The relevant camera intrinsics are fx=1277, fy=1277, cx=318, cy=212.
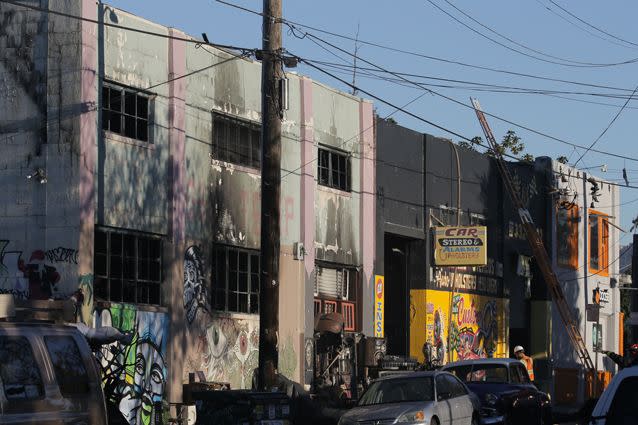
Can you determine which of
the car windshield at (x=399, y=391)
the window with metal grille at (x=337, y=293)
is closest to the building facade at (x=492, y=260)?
the window with metal grille at (x=337, y=293)

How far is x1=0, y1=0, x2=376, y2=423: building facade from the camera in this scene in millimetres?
22047

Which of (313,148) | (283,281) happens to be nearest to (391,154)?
(313,148)

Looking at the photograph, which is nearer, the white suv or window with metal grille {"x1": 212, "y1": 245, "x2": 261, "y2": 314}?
the white suv

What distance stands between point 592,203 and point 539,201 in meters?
3.68

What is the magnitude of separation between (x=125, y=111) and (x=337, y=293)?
8962 millimetres

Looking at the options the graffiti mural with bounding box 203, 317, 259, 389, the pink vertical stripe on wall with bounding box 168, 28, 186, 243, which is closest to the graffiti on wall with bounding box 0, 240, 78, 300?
the pink vertical stripe on wall with bounding box 168, 28, 186, 243

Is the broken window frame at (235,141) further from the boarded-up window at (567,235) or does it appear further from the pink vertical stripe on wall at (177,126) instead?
the boarded-up window at (567,235)

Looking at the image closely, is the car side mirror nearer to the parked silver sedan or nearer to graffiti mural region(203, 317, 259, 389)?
the parked silver sedan

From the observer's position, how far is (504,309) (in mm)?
39406

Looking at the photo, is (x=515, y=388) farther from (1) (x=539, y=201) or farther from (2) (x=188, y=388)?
(1) (x=539, y=201)

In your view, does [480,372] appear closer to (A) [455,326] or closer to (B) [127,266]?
(B) [127,266]

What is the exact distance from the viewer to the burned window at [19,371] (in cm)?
1202

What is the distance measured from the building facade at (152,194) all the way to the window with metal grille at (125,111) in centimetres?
3

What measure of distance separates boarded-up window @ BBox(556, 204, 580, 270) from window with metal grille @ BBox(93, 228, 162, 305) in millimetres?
21048
